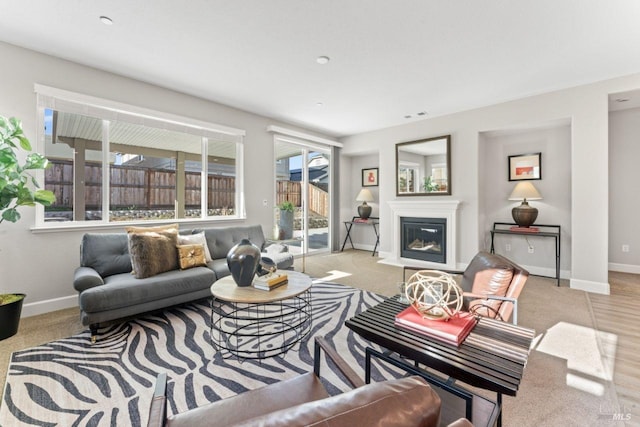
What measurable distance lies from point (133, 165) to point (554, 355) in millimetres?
4826

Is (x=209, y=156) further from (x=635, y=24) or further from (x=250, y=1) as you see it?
(x=635, y=24)

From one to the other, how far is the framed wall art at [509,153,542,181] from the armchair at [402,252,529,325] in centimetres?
328

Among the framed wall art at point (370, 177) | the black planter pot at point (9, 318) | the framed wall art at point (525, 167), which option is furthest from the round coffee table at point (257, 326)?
the framed wall art at point (370, 177)

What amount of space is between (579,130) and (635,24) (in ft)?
4.99

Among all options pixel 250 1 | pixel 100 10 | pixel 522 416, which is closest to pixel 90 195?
pixel 100 10

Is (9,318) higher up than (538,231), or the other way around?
(538,231)

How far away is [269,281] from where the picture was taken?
2.29 meters

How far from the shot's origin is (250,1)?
2.21 meters

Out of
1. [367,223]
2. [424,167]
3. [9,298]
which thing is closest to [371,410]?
[9,298]

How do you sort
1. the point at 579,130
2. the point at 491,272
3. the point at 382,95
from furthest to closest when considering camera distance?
A: the point at 382,95 < the point at 579,130 < the point at 491,272

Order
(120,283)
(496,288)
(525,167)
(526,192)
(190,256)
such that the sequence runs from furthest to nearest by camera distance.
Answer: (525,167) < (526,192) < (190,256) < (120,283) < (496,288)

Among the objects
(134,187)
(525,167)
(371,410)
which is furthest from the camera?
(525,167)

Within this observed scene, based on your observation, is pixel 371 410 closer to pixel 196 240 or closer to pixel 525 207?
pixel 196 240

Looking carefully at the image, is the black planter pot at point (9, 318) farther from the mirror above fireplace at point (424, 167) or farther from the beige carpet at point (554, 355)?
the mirror above fireplace at point (424, 167)
